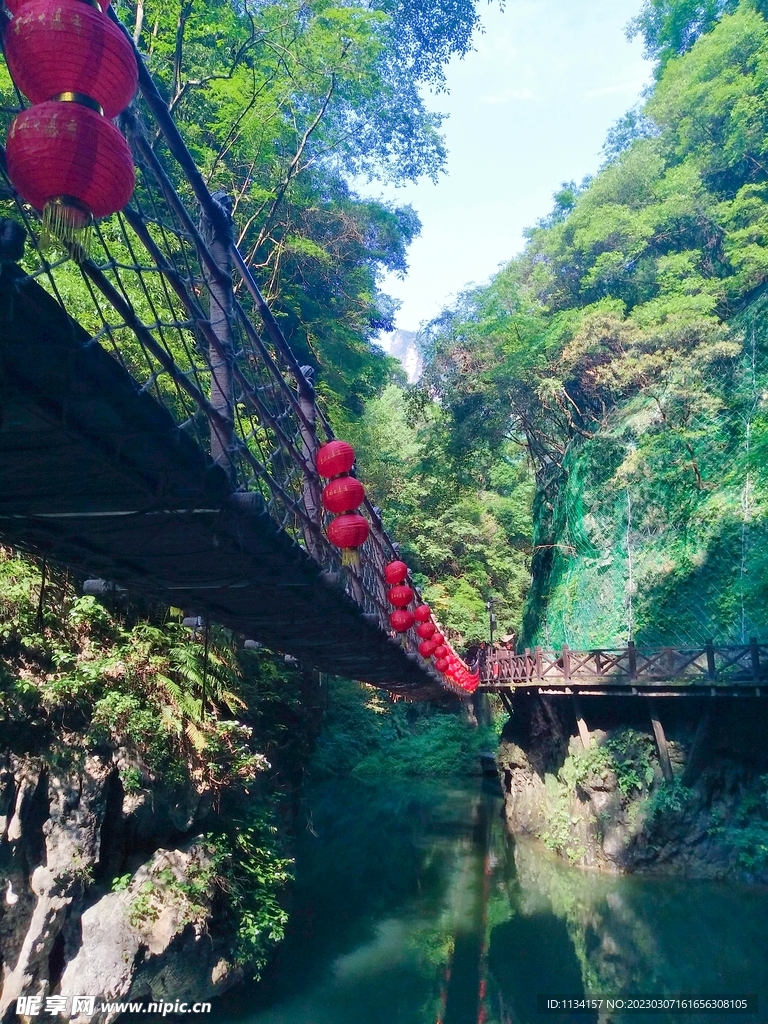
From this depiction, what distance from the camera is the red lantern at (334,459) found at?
12.6ft

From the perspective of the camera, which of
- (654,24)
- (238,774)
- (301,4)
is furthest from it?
(654,24)

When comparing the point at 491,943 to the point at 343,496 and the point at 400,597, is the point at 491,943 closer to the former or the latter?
the point at 400,597

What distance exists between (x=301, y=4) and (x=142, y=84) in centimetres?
912

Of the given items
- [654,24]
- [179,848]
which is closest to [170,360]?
[179,848]

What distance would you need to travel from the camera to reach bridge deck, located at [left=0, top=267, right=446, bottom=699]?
169 cm

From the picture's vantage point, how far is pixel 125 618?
635cm

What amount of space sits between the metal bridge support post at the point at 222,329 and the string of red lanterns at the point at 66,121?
1.13 meters

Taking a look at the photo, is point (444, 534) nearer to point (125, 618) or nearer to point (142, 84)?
point (125, 618)

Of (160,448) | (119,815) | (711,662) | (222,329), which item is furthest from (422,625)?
(160,448)

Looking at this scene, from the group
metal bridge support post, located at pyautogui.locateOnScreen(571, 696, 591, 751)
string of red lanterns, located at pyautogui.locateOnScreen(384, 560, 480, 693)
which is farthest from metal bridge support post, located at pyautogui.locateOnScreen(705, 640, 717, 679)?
string of red lanterns, located at pyautogui.locateOnScreen(384, 560, 480, 693)

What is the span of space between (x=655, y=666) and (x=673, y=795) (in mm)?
1705

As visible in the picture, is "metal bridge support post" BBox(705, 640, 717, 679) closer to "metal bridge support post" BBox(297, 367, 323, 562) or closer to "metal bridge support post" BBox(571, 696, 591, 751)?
"metal bridge support post" BBox(571, 696, 591, 751)

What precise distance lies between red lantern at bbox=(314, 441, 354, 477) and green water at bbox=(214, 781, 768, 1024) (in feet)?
16.6

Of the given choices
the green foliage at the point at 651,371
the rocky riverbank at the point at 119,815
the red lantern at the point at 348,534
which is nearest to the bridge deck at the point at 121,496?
the red lantern at the point at 348,534
